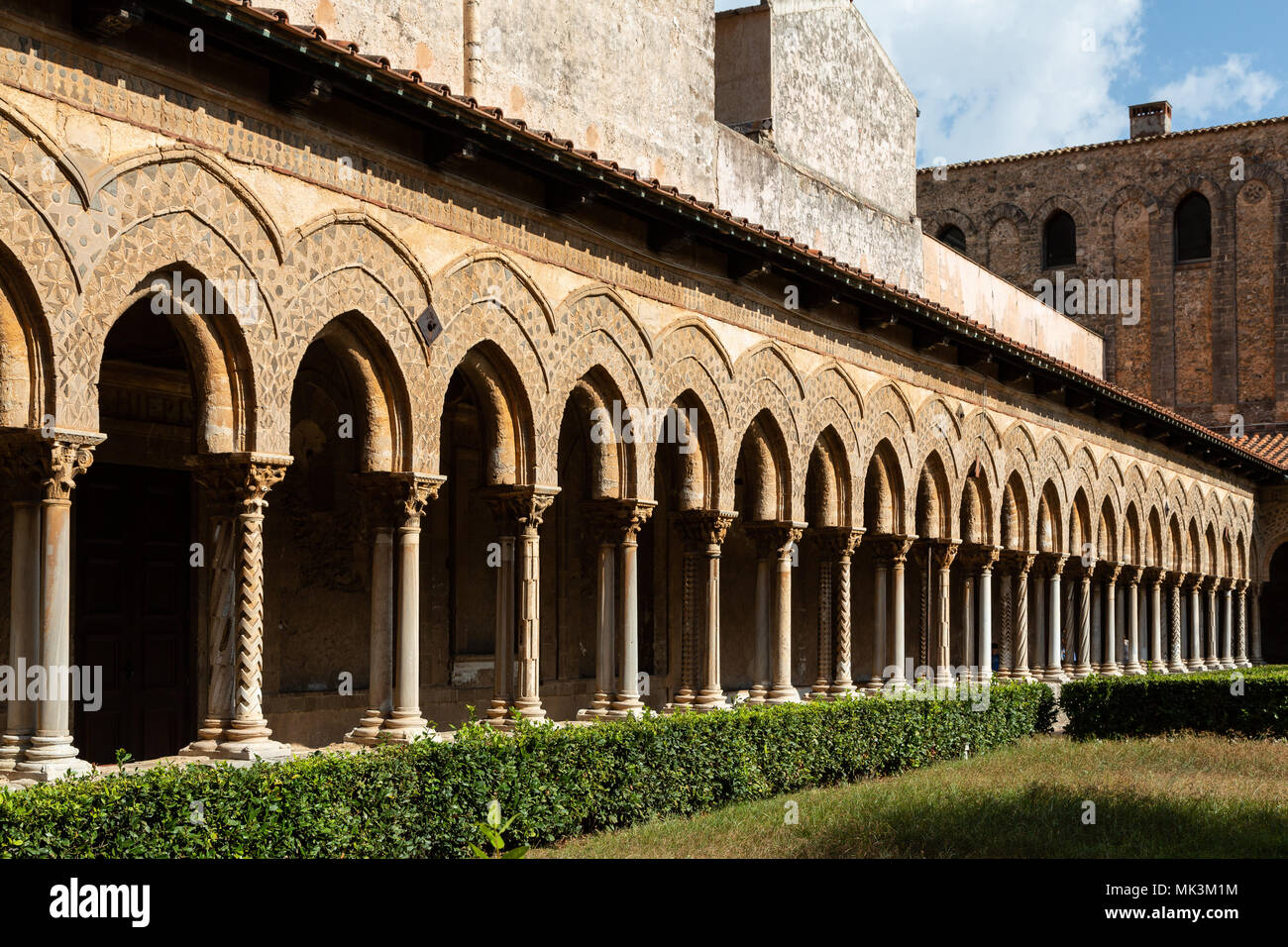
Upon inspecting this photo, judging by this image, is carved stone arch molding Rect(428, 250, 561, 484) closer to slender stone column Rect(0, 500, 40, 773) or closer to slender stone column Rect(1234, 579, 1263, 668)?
slender stone column Rect(0, 500, 40, 773)

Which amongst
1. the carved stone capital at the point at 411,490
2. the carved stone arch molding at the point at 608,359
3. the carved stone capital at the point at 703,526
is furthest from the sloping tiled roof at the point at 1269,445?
the carved stone capital at the point at 411,490

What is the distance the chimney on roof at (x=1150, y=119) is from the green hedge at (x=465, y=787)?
30.3 m

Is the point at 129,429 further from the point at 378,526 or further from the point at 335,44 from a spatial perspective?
the point at 335,44

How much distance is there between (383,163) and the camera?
38.1 feet

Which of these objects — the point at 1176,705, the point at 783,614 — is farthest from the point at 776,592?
the point at 1176,705

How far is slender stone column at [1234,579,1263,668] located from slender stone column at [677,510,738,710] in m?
24.3

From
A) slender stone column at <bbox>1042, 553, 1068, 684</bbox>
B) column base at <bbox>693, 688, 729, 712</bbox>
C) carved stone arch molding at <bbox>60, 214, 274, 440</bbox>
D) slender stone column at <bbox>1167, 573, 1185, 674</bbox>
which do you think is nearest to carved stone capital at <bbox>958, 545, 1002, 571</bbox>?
slender stone column at <bbox>1042, 553, 1068, 684</bbox>

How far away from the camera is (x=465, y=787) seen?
10.7 m

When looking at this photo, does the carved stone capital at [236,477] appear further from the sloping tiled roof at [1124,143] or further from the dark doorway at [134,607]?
the sloping tiled roof at [1124,143]

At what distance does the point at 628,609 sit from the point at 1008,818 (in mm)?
3862

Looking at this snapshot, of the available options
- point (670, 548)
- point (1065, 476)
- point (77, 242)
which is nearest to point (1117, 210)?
point (1065, 476)

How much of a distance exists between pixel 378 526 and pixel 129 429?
9.11 ft

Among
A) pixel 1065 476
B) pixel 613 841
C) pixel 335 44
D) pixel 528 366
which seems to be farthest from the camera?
pixel 1065 476

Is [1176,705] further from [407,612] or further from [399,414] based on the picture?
[399,414]
